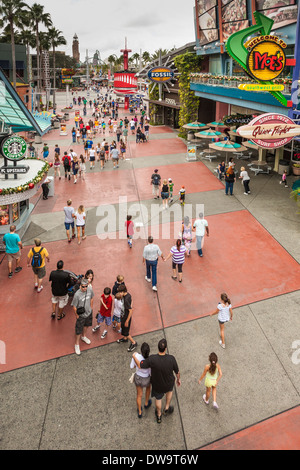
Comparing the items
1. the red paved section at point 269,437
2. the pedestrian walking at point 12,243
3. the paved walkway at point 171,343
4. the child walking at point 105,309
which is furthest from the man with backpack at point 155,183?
the red paved section at point 269,437

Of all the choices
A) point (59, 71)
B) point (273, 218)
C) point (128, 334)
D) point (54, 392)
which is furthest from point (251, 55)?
point (59, 71)

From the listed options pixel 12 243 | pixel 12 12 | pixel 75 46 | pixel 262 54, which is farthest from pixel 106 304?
pixel 75 46

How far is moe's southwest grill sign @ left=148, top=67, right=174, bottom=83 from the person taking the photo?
33.4 m

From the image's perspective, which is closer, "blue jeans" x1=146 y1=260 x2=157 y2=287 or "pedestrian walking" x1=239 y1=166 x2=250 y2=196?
"blue jeans" x1=146 y1=260 x2=157 y2=287

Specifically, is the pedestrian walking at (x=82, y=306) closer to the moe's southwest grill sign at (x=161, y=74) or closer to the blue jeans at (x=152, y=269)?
the blue jeans at (x=152, y=269)

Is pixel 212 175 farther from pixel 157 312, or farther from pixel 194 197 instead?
pixel 157 312

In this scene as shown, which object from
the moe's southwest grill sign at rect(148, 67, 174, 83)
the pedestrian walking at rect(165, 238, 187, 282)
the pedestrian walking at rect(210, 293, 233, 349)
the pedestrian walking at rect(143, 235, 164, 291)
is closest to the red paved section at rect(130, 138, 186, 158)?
the moe's southwest grill sign at rect(148, 67, 174, 83)

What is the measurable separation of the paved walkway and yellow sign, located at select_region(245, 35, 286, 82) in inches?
222

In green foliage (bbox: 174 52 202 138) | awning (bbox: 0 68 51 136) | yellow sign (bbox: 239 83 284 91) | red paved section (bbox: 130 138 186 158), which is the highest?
green foliage (bbox: 174 52 202 138)

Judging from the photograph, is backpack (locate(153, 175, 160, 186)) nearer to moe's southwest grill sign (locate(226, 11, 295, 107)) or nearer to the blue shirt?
moe's southwest grill sign (locate(226, 11, 295, 107))

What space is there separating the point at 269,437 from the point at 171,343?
269 cm

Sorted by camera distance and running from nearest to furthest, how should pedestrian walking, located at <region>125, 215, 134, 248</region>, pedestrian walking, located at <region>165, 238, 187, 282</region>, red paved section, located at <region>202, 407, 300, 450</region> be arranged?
1. red paved section, located at <region>202, 407, 300, 450</region>
2. pedestrian walking, located at <region>165, 238, 187, 282</region>
3. pedestrian walking, located at <region>125, 215, 134, 248</region>

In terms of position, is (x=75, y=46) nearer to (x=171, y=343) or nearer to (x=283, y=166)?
(x=283, y=166)
